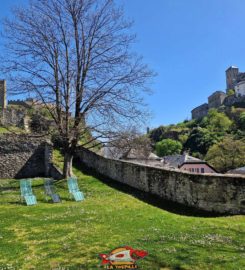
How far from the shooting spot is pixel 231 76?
7613 inches

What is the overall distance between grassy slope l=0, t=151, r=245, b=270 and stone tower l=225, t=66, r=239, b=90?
188908 mm

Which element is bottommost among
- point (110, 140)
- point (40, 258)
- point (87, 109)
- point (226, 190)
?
point (40, 258)

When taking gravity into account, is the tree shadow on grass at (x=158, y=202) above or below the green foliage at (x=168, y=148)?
below

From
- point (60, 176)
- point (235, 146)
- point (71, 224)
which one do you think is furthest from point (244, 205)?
point (235, 146)

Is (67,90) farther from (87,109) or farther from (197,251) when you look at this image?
(197,251)

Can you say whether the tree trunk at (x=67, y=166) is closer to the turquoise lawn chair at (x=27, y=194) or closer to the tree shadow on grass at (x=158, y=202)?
the tree shadow on grass at (x=158, y=202)

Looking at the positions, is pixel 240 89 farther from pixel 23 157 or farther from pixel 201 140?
pixel 23 157

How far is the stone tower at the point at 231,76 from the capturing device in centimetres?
19129

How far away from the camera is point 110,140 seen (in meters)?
22.1

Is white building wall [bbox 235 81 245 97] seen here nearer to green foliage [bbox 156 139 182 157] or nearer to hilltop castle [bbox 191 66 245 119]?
hilltop castle [bbox 191 66 245 119]

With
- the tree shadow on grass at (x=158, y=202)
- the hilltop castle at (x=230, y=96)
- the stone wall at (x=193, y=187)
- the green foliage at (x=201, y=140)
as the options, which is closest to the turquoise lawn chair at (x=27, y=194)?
the tree shadow on grass at (x=158, y=202)

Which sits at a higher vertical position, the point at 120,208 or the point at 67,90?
the point at 67,90

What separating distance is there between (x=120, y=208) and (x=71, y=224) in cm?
338

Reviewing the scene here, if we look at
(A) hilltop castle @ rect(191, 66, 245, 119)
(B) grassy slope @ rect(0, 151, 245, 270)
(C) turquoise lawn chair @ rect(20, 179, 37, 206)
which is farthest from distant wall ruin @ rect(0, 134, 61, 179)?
(A) hilltop castle @ rect(191, 66, 245, 119)
